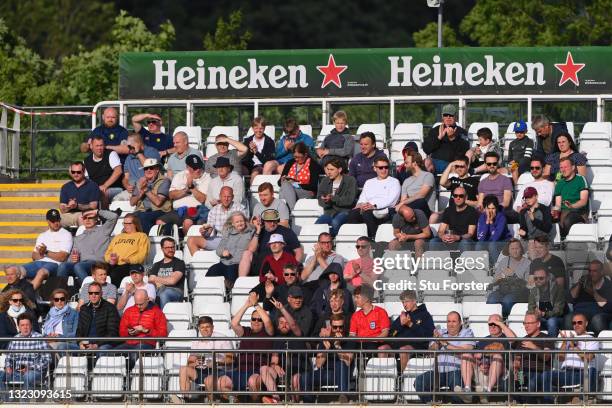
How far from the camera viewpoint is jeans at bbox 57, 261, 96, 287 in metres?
27.0

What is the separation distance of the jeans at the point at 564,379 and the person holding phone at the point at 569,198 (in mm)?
3445

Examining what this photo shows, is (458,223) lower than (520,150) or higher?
lower

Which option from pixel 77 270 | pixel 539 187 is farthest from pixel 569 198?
pixel 77 270

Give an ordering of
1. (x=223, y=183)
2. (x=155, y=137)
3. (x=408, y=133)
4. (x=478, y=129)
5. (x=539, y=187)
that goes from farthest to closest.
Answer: (x=155, y=137) → (x=408, y=133) → (x=478, y=129) → (x=223, y=183) → (x=539, y=187)

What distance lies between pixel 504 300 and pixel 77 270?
5817 mm

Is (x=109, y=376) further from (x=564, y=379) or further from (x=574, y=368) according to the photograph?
(x=574, y=368)

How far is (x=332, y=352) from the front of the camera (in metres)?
23.6

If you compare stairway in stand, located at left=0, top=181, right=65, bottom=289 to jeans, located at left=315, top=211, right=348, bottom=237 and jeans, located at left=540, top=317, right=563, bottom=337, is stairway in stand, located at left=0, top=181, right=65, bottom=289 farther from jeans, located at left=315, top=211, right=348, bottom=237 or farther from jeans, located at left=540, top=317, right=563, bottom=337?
jeans, located at left=540, top=317, right=563, bottom=337

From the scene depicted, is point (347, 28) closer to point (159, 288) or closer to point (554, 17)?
point (554, 17)

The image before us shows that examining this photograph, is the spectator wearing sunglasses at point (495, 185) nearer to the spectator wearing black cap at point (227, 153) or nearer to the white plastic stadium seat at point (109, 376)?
the spectator wearing black cap at point (227, 153)

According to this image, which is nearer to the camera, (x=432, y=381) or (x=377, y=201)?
(x=432, y=381)

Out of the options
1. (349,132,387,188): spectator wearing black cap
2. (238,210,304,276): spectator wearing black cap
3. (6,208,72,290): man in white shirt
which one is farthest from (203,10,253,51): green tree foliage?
(238,210,304,276): spectator wearing black cap

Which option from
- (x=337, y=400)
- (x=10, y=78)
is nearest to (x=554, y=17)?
(x=10, y=78)

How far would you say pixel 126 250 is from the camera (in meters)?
27.0
